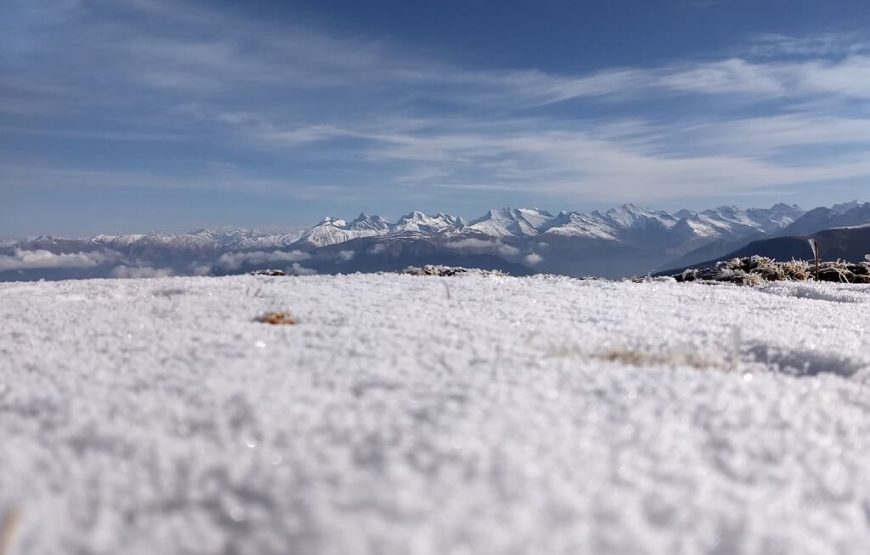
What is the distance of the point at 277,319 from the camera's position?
4.66 metres

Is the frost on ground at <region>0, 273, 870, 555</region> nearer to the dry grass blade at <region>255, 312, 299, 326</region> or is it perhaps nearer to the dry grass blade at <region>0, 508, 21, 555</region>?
the dry grass blade at <region>0, 508, 21, 555</region>

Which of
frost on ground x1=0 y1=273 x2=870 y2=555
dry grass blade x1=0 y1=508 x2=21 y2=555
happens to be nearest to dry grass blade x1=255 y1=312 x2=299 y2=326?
frost on ground x1=0 y1=273 x2=870 y2=555

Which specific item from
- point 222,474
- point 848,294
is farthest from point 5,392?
point 848,294

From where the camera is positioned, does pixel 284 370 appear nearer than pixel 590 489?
No

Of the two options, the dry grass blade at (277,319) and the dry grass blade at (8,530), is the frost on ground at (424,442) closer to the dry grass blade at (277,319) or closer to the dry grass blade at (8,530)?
the dry grass blade at (8,530)

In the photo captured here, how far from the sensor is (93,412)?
2449mm

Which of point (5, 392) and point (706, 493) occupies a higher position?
point (5, 392)

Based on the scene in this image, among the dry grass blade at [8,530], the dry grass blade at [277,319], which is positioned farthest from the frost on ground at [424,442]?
the dry grass blade at [277,319]

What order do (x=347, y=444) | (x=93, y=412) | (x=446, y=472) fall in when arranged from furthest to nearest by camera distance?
1. (x=93, y=412)
2. (x=347, y=444)
3. (x=446, y=472)

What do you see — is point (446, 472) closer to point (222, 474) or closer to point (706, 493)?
point (222, 474)

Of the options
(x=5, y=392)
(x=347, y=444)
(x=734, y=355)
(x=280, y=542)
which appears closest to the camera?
(x=280, y=542)

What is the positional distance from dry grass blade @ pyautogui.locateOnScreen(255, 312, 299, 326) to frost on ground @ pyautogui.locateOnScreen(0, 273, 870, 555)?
296 millimetres

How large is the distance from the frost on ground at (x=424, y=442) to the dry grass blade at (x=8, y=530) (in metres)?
0.02

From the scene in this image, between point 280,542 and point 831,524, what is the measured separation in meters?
1.81
